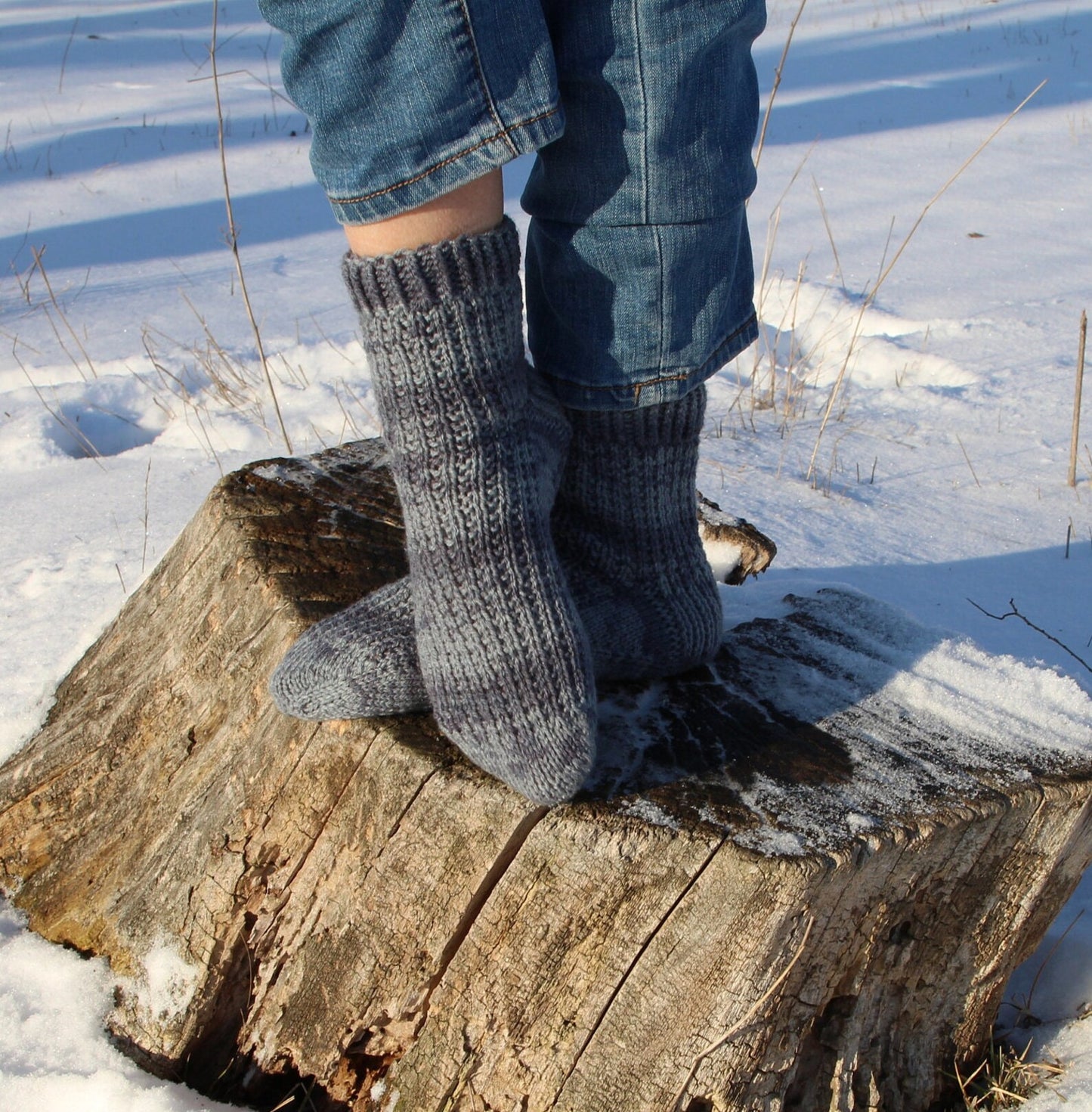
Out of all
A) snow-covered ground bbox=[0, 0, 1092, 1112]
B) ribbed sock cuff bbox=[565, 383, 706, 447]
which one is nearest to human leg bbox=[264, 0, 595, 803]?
ribbed sock cuff bbox=[565, 383, 706, 447]

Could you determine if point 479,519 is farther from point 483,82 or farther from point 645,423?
point 483,82

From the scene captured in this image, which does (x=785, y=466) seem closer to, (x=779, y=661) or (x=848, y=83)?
(x=779, y=661)

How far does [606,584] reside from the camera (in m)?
1.13

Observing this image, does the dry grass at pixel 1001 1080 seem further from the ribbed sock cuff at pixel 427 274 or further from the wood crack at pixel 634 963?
the ribbed sock cuff at pixel 427 274

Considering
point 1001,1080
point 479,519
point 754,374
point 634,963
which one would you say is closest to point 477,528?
point 479,519

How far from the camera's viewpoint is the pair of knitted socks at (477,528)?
0.85 m

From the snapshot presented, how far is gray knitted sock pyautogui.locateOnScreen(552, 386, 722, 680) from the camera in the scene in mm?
1056

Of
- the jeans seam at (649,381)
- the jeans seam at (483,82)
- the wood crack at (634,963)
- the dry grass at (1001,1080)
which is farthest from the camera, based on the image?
the dry grass at (1001,1080)

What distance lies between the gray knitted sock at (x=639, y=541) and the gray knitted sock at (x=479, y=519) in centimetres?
13

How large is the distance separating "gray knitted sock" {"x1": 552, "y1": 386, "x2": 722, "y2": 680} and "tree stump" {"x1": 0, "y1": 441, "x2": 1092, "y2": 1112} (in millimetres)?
53

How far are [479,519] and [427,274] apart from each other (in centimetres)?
21

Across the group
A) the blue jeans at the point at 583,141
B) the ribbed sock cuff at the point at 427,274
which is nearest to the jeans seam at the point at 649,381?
the blue jeans at the point at 583,141

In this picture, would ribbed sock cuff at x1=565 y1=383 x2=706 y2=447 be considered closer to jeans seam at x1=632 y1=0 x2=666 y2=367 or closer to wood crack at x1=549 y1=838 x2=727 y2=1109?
jeans seam at x1=632 y1=0 x2=666 y2=367

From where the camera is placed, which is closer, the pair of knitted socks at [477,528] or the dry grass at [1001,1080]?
the pair of knitted socks at [477,528]
